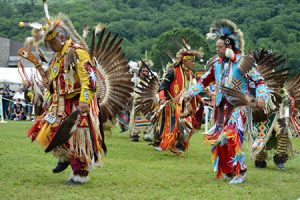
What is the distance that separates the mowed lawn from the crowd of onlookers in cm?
1219

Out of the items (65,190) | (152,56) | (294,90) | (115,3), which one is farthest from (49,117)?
(115,3)

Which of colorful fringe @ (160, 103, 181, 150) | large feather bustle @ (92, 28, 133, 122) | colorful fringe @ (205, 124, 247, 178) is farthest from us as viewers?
colorful fringe @ (160, 103, 181, 150)

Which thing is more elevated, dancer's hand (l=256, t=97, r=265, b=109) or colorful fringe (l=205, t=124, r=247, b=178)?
dancer's hand (l=256, t=97, r=265, b=109)

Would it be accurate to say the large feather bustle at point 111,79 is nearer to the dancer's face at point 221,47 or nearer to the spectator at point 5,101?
the dancer's face at point 221,47

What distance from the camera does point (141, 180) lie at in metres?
7.53

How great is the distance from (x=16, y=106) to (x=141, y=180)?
52.7ft

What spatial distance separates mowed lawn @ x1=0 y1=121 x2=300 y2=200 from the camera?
6.46m

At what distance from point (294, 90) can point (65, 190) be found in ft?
13.8

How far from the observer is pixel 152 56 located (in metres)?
53.3

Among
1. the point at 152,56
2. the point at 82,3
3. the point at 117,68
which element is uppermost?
the point at 82,3

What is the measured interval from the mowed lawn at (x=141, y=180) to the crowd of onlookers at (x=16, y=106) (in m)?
12.2

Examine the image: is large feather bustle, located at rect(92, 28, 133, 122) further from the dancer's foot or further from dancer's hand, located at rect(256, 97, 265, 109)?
dancer's hand, located at rect(256, 97, 265, 109)

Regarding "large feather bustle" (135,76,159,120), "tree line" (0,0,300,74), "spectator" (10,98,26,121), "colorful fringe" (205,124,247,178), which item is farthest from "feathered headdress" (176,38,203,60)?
"tree line" (0,0,300,74)

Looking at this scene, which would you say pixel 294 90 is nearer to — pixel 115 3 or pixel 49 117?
pixel 49 117
